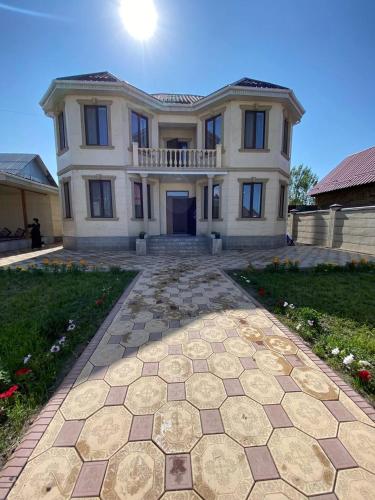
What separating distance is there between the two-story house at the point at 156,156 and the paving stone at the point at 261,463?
9.77m

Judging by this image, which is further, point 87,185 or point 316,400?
point 87,185

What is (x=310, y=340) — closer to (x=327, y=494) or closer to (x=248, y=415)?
(x=248, y=415)

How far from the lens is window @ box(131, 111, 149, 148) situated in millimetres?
11203

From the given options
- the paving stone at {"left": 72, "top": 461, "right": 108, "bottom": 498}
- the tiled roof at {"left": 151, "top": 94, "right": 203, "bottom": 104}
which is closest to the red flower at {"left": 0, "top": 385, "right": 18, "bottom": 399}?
the paving stone at {"left": 72, "top": 461, "right": 108, "bottom": 498}

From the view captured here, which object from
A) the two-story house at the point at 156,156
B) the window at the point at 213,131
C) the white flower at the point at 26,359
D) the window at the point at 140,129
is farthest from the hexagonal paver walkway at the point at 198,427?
the window at the point at 213,131

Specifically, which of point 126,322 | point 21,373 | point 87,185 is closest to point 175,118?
point 87,185

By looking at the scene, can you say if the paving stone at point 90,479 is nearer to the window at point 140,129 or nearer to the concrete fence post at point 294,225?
the window at point 140,129

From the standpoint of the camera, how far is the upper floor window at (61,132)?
Result: 11180 mm

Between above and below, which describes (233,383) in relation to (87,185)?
below

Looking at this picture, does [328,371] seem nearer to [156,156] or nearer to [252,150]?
[252,150]

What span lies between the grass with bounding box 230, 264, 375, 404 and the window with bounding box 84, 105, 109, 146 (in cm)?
907

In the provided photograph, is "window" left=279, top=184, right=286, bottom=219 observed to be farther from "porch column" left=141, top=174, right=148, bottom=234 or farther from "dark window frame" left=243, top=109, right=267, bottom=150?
"porch column" left=141, top=174, right=148, bottom=234

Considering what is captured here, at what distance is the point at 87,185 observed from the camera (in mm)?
10906

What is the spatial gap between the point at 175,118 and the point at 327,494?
548 inches
